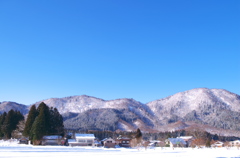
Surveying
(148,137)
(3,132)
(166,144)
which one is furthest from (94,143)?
(148,137)

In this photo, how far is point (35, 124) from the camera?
49.8 meters

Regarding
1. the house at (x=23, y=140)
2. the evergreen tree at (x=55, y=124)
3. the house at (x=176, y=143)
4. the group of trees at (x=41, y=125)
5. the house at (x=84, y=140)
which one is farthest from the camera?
the house at (x=176, y=143)

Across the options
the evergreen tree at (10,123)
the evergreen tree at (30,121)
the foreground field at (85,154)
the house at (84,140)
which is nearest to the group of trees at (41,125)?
the evergreen tree at (30,121)

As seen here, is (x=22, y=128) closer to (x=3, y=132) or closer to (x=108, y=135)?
(x=3, y=132)

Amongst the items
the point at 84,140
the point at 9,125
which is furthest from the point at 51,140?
the point at 84,140

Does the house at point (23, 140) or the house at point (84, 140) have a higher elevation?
the house at point (23, 140)

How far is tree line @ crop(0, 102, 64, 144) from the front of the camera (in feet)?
163

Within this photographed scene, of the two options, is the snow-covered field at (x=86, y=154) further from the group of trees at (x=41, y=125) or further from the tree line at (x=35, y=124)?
the tree line at (x=35, y=124)

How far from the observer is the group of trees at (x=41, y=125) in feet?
161

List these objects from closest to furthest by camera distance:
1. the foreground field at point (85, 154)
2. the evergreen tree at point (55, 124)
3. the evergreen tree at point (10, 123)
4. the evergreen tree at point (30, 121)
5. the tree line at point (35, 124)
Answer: the foreground field at point (85, 154) → the tree line at point (35, 124) → the evergreen tree at point (30, 121) → the evergreen tree at point (55, 124) → the evergreen tree at point (10, 123)

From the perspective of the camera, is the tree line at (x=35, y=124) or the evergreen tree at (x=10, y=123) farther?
the evergreen tree at (x=10, y=123)

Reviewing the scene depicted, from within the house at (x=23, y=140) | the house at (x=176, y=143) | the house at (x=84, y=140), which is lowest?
the house at (x=176, y=143)

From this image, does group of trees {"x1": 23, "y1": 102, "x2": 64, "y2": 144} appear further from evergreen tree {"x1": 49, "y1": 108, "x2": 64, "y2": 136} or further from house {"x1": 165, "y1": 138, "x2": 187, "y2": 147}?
house {"x1": 165, "y1": 138, "x2": 187, "y2": 147}

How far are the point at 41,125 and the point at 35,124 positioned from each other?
1.28 m
